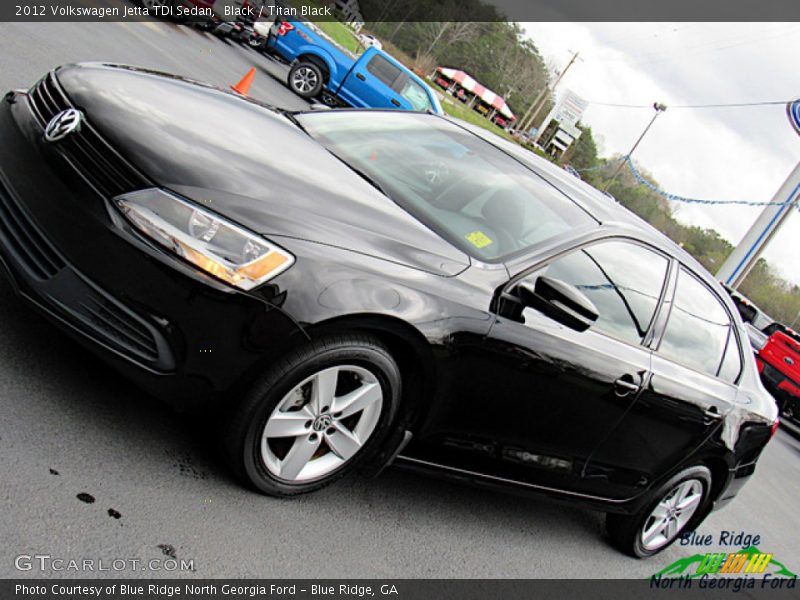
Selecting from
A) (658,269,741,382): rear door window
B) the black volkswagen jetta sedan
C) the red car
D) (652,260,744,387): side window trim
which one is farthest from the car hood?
the red car

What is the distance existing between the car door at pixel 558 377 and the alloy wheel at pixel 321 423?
0.37 meters

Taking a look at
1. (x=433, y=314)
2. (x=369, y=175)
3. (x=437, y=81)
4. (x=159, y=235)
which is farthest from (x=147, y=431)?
(x=437, y=81)

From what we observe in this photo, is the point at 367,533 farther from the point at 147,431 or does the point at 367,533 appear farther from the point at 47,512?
the point at 47,512

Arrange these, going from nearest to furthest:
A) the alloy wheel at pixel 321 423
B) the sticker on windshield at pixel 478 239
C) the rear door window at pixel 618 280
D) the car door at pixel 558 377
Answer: the alloy wheel at pixel 321 423, the car door at pixel 558 377, the sticker on windshield at pixel 478 239, the rear door window at pixel 618 280

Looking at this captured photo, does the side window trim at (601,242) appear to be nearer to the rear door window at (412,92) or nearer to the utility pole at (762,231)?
the rear door window at (412,92)

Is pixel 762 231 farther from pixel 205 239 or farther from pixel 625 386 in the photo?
pixel 205 239

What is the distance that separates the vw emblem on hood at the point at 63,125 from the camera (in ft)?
9.32

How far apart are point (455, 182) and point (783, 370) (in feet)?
38.4

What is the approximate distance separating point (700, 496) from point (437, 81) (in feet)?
300

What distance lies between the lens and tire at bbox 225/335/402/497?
2684mm

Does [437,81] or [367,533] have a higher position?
[437,81]

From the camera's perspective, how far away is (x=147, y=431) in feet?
9.86

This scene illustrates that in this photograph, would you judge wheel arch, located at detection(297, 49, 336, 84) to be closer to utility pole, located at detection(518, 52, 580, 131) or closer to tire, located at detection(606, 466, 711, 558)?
tire, located at detection(606, 466, 711, 558)

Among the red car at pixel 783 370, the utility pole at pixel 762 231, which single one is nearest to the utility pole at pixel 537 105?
the utility pole at pixel 762 231
